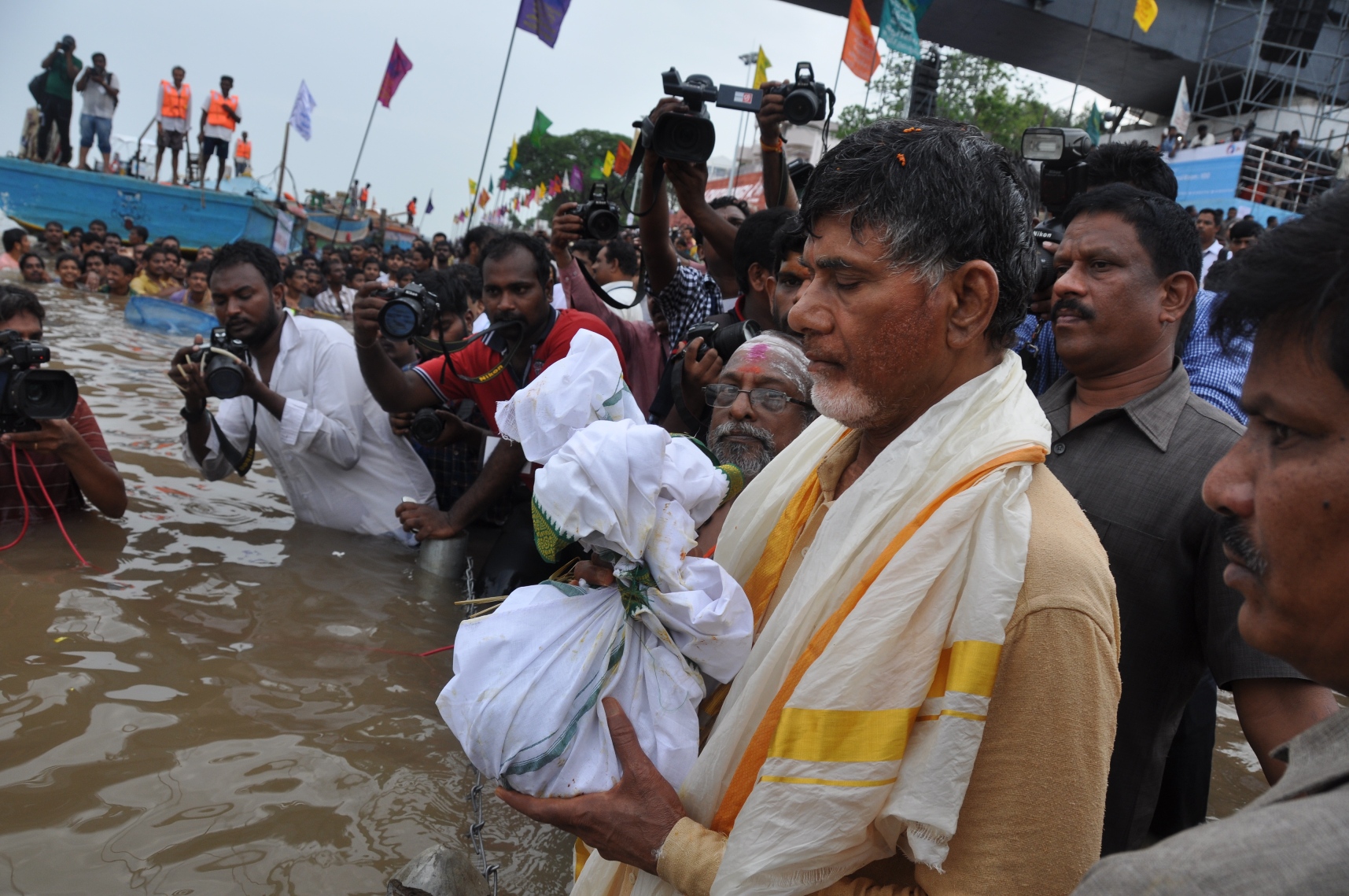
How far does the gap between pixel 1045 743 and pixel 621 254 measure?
236 inches

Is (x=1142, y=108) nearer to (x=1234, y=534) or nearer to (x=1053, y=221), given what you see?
(x=1053, y=221)

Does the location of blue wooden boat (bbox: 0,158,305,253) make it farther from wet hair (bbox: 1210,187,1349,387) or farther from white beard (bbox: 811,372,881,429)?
wet hair (bbox: 1210,187,1349,387)

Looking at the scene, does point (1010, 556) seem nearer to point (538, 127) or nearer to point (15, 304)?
point (15, 304)

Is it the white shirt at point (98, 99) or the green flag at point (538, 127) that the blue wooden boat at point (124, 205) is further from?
the green flag at point (538, 127)

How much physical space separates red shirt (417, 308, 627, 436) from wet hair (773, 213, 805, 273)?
0.87 m

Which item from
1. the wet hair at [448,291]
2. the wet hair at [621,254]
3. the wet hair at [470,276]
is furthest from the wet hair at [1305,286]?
the wet hair at [621,254]

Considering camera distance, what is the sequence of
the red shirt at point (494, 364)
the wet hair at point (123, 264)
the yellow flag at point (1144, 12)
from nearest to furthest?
the red shirt at point (494, 364)
the yellow flag at point (1144, 12)
the wet hair at point (123, 264)

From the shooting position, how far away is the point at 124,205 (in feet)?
56.6

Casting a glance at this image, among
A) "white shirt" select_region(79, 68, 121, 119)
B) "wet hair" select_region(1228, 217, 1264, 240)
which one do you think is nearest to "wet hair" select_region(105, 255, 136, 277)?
"white shirt" select_region(79, 68, 121, 119)

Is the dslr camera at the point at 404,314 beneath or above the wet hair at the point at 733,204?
beneath

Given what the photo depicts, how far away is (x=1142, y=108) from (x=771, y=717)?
101ft

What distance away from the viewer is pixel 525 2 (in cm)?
1175

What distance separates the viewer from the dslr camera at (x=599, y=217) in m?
4.11

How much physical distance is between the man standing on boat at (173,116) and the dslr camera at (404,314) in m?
15.7
